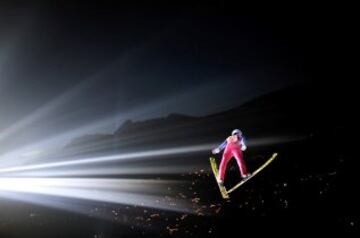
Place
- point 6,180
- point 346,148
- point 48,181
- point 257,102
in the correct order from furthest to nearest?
point 257,102
point 346,148
point 48,181
point 6,180

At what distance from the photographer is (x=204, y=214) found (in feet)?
74.9

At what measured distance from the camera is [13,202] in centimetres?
2569

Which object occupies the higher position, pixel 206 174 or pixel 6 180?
pixel 6 180

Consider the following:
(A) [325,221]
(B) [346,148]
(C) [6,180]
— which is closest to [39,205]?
(C) [6,180]

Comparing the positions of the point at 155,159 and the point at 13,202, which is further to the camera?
the point at 155,159

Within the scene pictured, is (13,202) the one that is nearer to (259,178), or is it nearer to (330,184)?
(259,178)

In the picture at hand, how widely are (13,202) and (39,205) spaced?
1831 millimetres

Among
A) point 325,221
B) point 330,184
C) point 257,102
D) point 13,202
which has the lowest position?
point 325,221

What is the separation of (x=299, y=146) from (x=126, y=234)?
1416 cm

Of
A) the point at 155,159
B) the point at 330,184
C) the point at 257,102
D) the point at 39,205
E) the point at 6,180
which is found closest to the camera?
the point at 6,180

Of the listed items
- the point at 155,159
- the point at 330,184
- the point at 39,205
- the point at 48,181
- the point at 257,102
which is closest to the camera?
the point at 48,181

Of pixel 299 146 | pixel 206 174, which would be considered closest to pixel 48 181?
pixel 206 174

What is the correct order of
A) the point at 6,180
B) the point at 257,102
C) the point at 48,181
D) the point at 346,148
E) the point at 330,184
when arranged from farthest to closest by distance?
the point at 257,102 → the point at 346,148 → the point at 330,184 → the point at 48,181 → the point at 6,180

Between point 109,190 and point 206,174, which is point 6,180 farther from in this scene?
point 206,174
